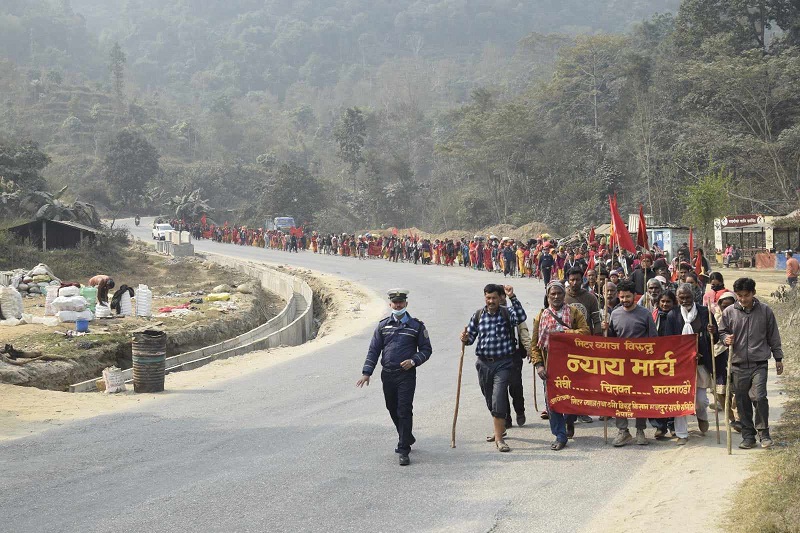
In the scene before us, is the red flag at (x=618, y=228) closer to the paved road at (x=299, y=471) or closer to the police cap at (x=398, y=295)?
the paved road at (x=299, y=471)

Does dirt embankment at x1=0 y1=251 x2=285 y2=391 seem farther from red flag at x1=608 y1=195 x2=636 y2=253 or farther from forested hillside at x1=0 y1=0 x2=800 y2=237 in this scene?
forested hillside at x1=0 y1=0 x2=800 y2=237

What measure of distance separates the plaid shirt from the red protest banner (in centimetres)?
56

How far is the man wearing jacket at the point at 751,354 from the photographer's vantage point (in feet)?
28.3

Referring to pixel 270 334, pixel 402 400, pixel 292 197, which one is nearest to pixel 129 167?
pixel 292 197

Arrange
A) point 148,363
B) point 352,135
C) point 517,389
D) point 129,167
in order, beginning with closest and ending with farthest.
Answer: point 517,389 < point 148,363 < point 352,135 < point 129,167

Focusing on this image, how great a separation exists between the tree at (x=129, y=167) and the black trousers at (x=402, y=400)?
3384 inches

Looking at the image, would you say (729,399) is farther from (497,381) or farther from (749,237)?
(749,237)

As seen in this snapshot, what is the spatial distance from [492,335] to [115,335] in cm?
1353

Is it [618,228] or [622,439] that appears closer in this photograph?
[622,439]

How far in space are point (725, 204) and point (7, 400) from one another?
36.9 metres

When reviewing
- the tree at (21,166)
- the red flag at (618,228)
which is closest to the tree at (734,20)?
the tree at (21,166)

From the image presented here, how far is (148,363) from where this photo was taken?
13977 mm

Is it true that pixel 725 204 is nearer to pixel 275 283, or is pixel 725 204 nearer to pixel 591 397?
pixel 275 283

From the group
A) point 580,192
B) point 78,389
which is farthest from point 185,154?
point 78,389
